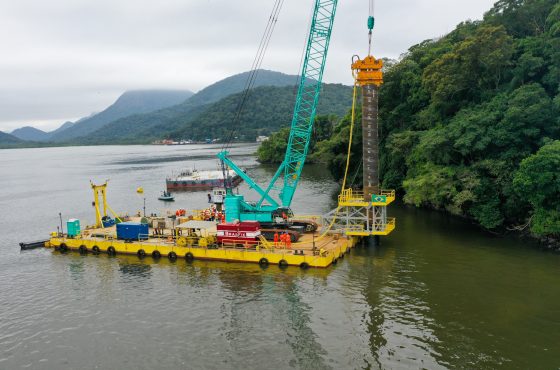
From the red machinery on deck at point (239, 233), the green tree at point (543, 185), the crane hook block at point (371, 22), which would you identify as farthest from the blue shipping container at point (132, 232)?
the green tree at point (543, 185)

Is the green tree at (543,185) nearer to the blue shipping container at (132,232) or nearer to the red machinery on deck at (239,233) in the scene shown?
the red machinery on deck at (239,233)

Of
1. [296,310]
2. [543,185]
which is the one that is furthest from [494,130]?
[296,310]

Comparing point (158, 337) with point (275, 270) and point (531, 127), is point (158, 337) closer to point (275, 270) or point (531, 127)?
point (275, 270)

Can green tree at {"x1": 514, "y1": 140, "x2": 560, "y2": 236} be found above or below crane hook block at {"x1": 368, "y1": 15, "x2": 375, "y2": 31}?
below

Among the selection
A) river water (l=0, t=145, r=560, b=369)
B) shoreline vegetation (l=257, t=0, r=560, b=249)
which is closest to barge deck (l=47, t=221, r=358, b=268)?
river water (l=0, t=145, r=560, b=369)

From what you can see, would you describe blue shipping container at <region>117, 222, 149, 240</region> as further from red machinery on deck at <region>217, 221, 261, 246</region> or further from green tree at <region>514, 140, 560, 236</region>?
green tree at <region>514, 140, 560, 236</region>

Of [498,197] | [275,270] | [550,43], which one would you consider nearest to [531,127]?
[498,197]

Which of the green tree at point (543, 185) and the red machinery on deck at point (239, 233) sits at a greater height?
the green tree at point (543, 185)

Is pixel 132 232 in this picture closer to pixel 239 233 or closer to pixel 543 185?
pixel 239 233
